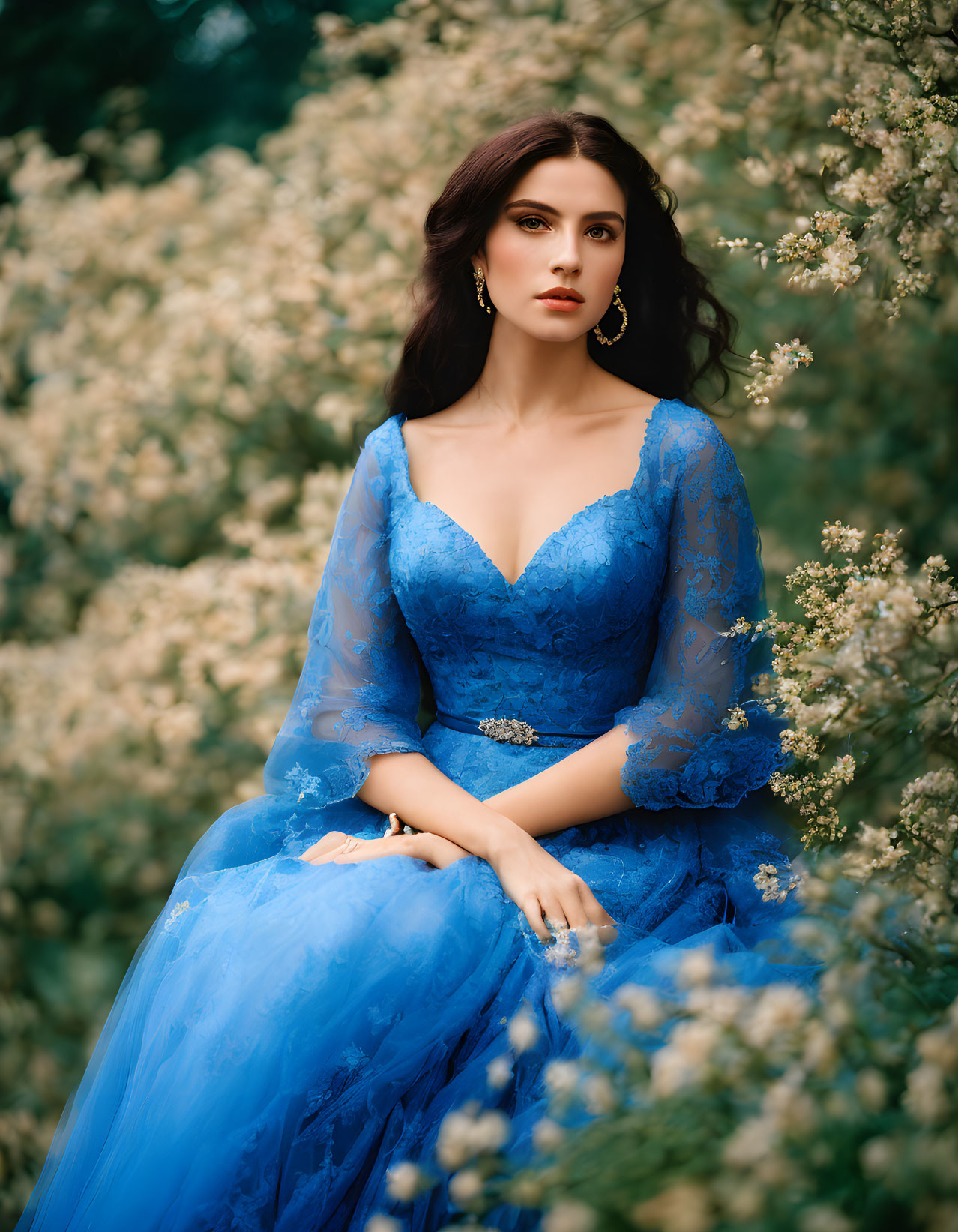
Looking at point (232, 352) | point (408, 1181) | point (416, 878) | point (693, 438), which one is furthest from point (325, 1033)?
point (232, 352)

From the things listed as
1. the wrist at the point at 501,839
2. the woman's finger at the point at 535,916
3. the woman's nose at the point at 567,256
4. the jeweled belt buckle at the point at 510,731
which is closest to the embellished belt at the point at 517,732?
the jeweled belt buckle at the point at 510,731

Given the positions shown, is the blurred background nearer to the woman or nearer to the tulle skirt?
the woman

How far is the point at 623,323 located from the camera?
74.6 inches

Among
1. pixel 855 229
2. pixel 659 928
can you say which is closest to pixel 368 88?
pixel 855 229

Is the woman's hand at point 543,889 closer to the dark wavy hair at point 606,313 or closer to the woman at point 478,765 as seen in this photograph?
the woman at point 478,765

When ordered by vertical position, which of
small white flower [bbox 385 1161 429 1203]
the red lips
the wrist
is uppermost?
the red lips

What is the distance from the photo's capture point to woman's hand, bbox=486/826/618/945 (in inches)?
55.6

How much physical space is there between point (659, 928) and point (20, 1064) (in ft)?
6.05

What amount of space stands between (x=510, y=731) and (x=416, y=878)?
383mm

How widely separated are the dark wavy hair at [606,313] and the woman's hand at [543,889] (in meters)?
0.88

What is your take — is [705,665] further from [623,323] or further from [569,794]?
[623,323]

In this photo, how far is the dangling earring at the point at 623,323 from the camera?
188 cm

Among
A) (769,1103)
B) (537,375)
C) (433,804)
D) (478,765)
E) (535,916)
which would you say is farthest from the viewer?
Result: (537,375)

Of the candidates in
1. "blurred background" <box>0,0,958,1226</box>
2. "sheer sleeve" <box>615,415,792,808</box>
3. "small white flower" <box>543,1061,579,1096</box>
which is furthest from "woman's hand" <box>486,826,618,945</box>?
"blurred background" <box>0,0,958,1226</box>
